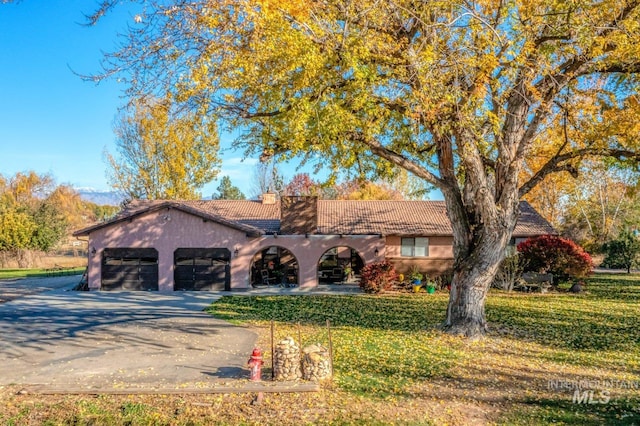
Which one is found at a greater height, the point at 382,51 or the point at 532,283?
the point at 382,51

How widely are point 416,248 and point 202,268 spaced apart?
11.5 metres

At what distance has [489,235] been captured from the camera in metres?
11.8

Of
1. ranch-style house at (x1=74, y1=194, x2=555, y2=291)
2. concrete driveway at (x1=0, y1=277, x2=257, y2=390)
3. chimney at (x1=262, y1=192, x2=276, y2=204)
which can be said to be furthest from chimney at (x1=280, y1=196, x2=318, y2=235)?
concrete driveway at (x1=0, y1=277, x2=257, y2=390)

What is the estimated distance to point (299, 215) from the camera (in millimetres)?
25156

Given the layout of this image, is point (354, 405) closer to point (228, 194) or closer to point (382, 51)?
point (382, 51)

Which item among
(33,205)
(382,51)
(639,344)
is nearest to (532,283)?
(639,344)

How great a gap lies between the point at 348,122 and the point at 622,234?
30145 mm

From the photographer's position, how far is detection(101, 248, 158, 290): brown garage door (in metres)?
24.0

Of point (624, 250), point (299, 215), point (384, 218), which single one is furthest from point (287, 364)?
point (624, 250)

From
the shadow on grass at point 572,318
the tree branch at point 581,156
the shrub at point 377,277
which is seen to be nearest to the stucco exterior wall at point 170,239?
the shrub at point 377,277

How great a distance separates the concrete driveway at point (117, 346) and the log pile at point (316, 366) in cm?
129

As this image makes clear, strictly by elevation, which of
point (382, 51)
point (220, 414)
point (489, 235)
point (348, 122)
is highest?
point (382, 51)

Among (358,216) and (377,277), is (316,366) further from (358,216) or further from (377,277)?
(358,216)

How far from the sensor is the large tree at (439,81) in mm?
9227
